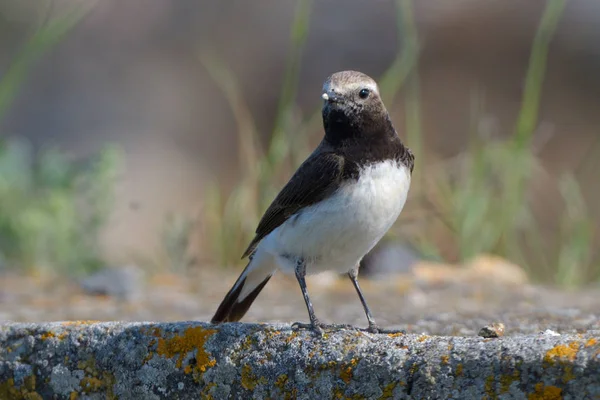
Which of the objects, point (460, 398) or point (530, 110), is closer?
point (460, 398)

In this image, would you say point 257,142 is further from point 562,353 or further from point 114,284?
point 562,353

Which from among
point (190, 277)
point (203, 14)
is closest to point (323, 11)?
point (203, 14)

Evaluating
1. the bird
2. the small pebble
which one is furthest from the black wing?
the small pebble

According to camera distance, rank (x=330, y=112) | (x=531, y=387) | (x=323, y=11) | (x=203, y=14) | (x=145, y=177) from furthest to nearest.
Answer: (x=203, y=14)
(x=323, y=11)
(x=145, y=177)
(x=330, y=112)
(x=531, y=387)

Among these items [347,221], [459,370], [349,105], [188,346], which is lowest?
[459,370]

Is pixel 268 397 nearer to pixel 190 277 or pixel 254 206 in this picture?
pixel 190 277

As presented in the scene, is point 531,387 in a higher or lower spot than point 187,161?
lower

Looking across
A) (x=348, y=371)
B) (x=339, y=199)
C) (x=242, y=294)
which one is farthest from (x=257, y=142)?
(x=348, y=371)
